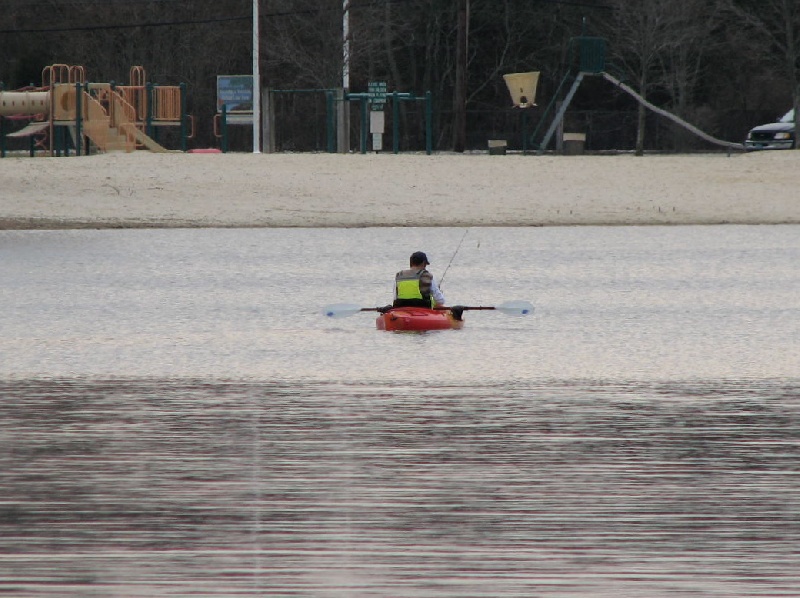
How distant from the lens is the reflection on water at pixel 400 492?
18.4ft

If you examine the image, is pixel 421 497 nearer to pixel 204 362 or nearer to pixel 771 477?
pixel 771 477

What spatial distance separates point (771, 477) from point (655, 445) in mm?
910

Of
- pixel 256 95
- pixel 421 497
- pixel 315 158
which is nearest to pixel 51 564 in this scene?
pixel 421 497

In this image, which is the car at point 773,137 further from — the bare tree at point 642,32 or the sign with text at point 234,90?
the sign with text at point 234,90

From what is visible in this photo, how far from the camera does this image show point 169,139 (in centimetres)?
6538

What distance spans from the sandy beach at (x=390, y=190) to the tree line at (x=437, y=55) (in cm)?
1782

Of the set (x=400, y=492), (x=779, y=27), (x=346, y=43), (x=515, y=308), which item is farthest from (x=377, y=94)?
(x=400, y=492)

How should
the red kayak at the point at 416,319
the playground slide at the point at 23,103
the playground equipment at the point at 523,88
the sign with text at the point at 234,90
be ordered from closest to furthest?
1. the red kayak at the point at 416,319
2. the playground slide at the point at 23,103
3. the playground equipment at the point at 523,88
4. the sign with text at the point at 234,90

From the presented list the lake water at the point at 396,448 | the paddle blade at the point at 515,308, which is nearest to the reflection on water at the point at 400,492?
the lake water at the point at 396,448

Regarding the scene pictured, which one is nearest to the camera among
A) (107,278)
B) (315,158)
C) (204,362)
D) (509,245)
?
(204,362)

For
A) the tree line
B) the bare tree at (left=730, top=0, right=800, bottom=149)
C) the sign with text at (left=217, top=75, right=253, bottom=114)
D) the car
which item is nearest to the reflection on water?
the car

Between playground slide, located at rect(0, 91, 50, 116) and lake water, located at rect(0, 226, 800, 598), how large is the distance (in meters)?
27.0

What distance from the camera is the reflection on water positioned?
5.61m

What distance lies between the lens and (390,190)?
118 feet
